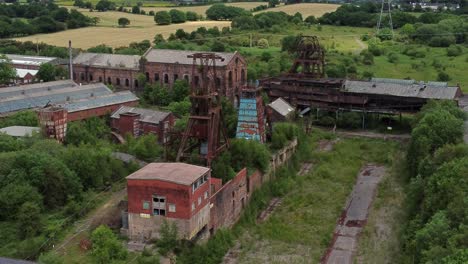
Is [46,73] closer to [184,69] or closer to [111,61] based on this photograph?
[111,61]

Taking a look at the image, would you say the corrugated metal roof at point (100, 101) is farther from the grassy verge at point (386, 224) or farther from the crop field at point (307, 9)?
the crop field at point (307, 9)

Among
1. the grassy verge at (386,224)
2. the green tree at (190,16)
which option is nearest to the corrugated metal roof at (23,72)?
the grassy verge at (386,224)

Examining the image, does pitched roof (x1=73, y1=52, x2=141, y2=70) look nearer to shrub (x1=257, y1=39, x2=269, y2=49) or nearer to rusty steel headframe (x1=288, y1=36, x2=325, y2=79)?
rusty steel headframe (x1=288, y1=36, x2=325, y2=79)

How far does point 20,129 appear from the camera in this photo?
1342 inches

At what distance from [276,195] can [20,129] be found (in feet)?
50.0

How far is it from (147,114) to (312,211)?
14413mm

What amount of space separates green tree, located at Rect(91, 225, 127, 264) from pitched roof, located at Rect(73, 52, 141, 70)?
30.7 meters

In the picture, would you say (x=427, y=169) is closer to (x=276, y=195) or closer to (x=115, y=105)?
(x=276, y=195)

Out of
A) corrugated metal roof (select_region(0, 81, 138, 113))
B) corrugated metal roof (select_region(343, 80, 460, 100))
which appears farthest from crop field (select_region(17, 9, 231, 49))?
corrugated metal roof (select_region(343, 80, 460, 100))

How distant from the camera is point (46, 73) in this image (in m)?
52.5

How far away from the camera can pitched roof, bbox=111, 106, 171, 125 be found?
124ft

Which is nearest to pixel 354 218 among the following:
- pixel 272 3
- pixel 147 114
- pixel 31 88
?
pixel 147 114

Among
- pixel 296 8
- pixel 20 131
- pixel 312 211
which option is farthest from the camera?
pixel 296 8

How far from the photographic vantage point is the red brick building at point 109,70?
51.4 meters
